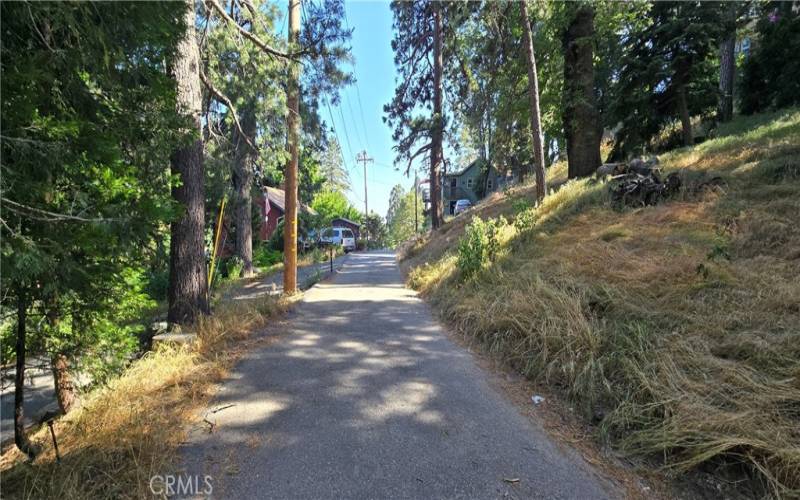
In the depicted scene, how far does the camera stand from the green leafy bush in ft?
22.9

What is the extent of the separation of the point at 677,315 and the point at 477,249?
3.92 meters

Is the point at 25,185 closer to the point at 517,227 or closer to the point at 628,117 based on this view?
the point at 517,227

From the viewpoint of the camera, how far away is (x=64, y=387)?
10.6 ft

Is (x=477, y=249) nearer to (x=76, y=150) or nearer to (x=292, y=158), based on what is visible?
(x=292, y=158)

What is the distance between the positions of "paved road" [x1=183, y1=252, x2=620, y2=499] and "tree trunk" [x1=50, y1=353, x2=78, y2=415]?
127cm

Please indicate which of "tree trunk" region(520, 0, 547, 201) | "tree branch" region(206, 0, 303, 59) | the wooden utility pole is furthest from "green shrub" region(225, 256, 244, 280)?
"tree trunk" region(520, 0, 547, 201)

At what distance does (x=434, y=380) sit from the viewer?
140 inches

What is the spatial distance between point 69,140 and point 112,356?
1876 mm

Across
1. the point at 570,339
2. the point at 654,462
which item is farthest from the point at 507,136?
the point at 654,462

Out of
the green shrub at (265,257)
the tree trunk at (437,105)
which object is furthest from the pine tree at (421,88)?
the green shrub at (265,257)

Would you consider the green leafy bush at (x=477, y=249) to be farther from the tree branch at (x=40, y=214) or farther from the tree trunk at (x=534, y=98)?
the tree branch at (x=40, y=214)

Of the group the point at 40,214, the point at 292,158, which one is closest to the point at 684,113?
the point at 292,158

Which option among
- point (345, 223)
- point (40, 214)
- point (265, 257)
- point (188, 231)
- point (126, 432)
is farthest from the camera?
point (345, 223)

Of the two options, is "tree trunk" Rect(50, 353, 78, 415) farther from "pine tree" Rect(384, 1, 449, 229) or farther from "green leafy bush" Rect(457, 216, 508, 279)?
"pine tree" Rect(384, 1, 449, 229)
